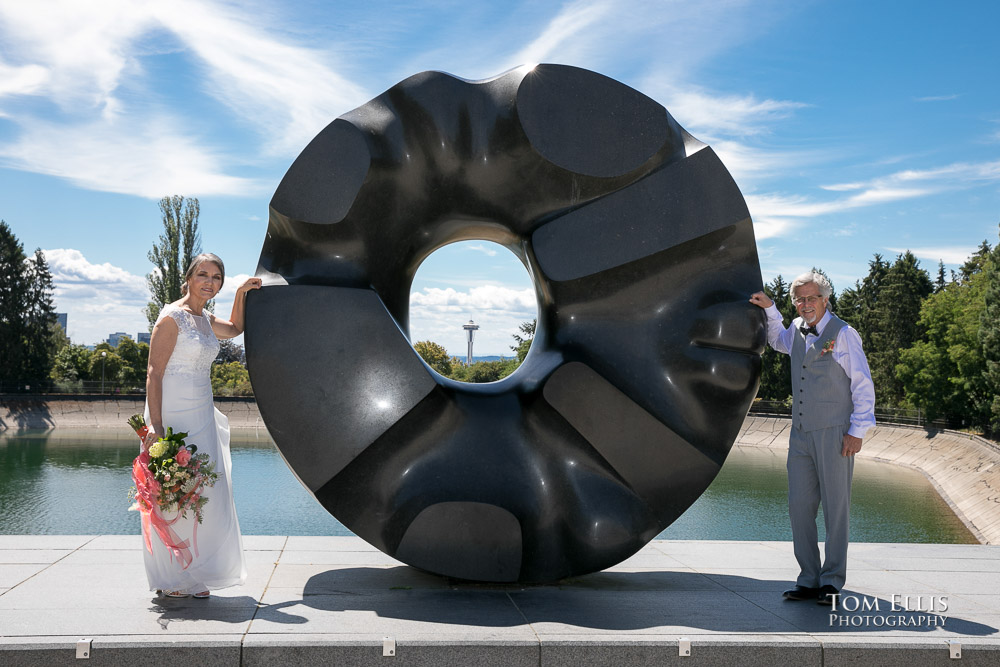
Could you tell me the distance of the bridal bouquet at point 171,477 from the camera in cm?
398

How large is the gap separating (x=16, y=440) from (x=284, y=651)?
32689 millimetres

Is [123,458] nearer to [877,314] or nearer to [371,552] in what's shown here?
[371,552]

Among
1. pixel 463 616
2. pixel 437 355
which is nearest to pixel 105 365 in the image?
pixel 437 355

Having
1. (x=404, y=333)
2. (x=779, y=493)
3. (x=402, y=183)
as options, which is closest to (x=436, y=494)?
(x=404, y=333)

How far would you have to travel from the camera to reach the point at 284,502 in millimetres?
15805

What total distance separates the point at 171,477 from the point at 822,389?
3397 millimetres

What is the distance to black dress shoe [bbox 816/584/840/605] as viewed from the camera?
4262mm

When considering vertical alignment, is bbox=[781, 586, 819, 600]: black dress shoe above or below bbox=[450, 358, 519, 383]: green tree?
below

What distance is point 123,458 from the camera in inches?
944

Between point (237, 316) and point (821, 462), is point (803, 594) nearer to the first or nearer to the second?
point (821, 462)

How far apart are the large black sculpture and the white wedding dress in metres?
0.32

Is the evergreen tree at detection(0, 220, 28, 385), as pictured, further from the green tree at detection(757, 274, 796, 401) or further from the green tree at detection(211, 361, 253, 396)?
the green tree at detection(757, 274, 796, 401)

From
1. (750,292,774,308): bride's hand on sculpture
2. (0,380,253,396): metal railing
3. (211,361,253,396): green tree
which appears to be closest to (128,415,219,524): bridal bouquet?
(750,292,774,308): bride's hand on sculpture

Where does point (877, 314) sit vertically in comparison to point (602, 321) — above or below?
above
